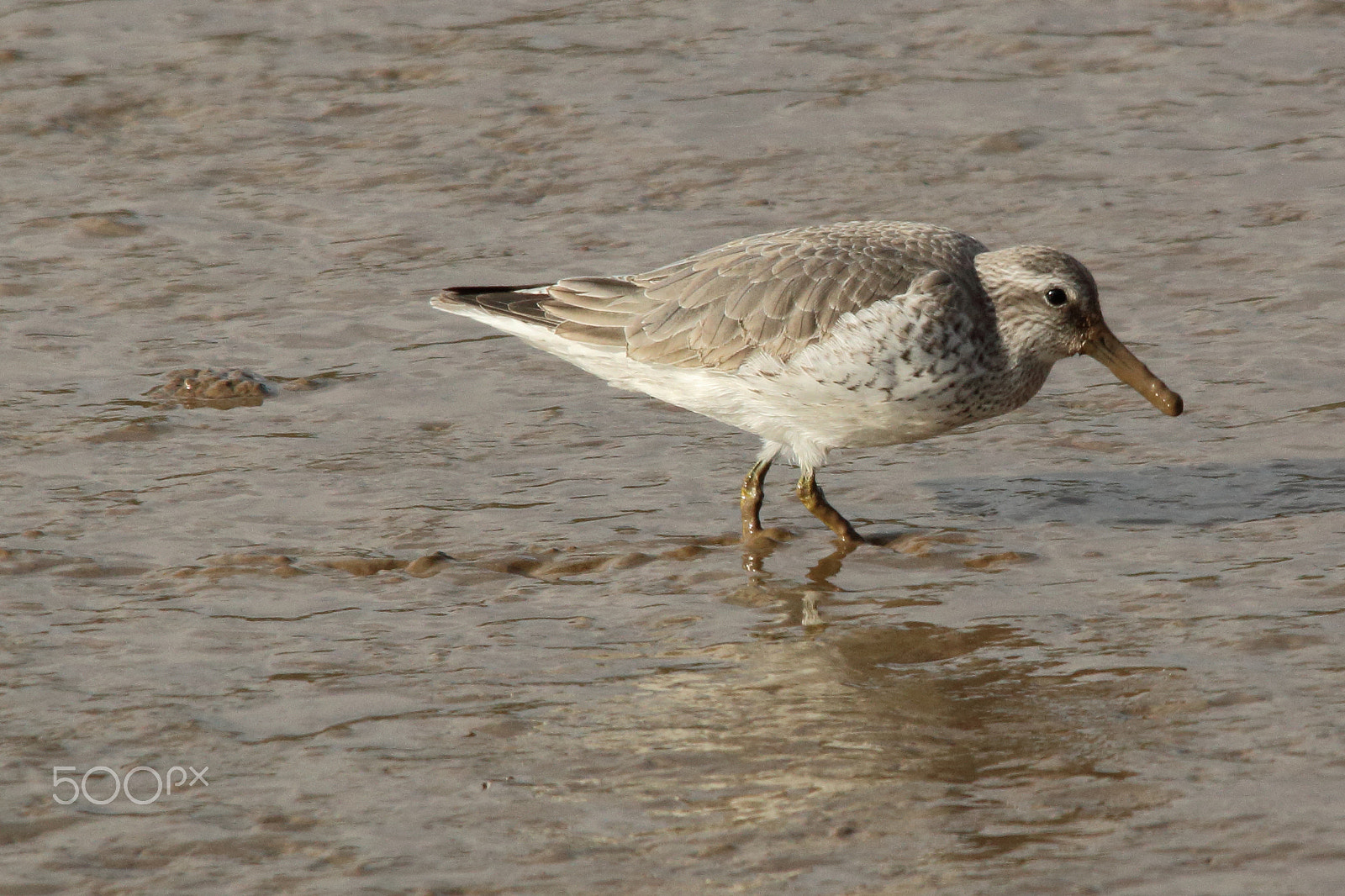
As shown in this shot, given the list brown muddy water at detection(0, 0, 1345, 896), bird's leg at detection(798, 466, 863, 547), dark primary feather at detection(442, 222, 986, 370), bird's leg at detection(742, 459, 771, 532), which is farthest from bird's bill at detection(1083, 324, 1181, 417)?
bird's leg at detection(742, 459, 771, 532)

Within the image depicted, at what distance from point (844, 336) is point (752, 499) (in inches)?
40.7

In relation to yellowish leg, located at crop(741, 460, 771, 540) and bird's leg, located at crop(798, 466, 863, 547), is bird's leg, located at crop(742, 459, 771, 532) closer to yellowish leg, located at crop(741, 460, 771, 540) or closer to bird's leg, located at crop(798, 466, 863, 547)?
yellowish leg, located at crop(741, 460, 771, 540)

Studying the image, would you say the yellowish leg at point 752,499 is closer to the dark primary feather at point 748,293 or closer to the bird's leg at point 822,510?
the bird's leg at point 822,510

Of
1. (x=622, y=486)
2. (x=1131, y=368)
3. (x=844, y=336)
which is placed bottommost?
(x=622, y=486)

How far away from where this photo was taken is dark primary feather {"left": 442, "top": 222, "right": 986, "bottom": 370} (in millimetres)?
8750

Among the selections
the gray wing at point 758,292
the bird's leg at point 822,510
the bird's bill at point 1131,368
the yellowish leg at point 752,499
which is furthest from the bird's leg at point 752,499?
the bird's bill at point 1131,368

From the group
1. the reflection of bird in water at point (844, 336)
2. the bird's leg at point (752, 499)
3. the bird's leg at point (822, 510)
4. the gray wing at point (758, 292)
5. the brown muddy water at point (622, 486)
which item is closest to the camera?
the brown muddy water at point (622, 486)

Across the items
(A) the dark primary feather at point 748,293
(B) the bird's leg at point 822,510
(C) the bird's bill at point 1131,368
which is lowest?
(B) the bird's leg at point 822,510

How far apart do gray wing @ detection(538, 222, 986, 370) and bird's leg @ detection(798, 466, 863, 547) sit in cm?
67

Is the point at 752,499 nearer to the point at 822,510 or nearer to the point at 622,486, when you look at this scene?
the point at 822,510

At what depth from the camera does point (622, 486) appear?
31.3 feet

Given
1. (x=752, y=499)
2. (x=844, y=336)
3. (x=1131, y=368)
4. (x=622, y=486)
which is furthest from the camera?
(x=622, y=486)

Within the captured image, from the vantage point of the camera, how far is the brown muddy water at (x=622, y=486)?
21.1ft

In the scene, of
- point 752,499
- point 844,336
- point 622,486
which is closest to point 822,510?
point 752,499
